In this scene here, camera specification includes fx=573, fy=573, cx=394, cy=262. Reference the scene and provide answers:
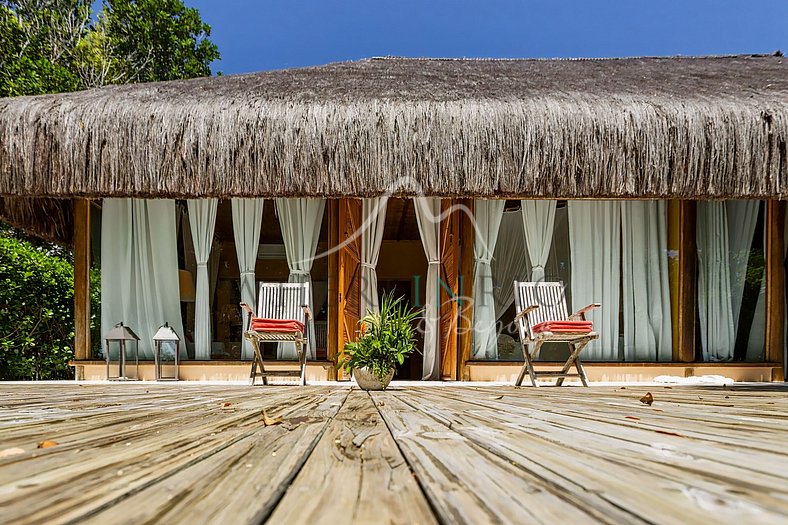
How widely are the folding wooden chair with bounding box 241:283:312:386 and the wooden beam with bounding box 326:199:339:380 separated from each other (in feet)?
0.60

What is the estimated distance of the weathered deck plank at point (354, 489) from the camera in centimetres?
53

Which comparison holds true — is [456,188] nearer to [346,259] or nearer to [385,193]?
[385,193]

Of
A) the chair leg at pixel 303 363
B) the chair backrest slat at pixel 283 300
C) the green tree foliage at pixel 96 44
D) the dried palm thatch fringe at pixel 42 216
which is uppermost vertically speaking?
the green tree foliage at pixel 96 44

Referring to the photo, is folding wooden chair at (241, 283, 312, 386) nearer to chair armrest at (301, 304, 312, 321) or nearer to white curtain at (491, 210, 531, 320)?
chair armrest at (301, 304, 312, 321)

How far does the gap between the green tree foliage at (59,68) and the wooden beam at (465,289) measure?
2955 mm

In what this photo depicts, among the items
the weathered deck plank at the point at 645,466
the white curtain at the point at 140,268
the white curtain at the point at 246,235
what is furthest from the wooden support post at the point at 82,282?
the weathered deck plank at the point at 645,466

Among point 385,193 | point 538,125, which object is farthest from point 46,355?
point 538,125

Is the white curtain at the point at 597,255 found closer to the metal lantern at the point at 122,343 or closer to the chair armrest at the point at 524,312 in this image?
the chair armrest at the point at 524,312

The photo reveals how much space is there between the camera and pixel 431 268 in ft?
14.9

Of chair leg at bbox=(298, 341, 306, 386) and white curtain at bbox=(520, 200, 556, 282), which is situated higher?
white curtain at bbox=(520, 200, 556, 282)

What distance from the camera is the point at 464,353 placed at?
439cm

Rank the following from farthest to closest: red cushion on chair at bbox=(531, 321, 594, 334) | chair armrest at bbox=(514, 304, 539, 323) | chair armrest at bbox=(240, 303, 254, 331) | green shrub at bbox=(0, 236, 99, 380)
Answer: green shrub at bbox=(0, 236, 99, 380) < chair armrest at bbox=(240, 303, 254, 331) < chair armrest at bbox=(514, 304, 539, 323) < red cushion on chair at bbox=(531, 321, 594, 334)

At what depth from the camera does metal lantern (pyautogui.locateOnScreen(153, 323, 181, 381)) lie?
4.32m

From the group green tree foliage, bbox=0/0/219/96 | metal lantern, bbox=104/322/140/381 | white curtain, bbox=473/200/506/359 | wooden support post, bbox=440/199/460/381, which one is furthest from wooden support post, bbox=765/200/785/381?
green tree foliage, bbox=0/0/219/96
